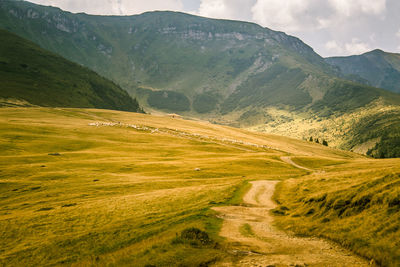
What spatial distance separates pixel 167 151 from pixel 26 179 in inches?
2006

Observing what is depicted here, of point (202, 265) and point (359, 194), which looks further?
point (359, 194)

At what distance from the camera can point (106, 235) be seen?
2186cm

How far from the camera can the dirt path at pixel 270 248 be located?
612 inches

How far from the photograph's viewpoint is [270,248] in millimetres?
17922

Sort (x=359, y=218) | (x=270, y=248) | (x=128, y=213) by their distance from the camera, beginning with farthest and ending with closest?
(x=128, y=213) → (x=359, y=218) → (x=270, y=248)

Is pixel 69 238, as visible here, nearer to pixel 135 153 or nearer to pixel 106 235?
pixel 106 235

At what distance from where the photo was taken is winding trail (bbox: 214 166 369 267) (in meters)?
15.5

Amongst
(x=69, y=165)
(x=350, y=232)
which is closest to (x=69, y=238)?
(x=350, y=232)

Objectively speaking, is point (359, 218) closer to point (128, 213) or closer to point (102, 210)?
point (128, 213)

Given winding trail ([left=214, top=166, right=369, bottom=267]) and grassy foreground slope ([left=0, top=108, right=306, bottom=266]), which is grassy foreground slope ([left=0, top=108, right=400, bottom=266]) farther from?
winding trail ([left=214, top=166, right=369, bottom=267])

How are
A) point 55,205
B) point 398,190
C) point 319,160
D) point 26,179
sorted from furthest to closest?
1. point 319,160
2. point 26,179
3. point 55,205
4. point 398,190

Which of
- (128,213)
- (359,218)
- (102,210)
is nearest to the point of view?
(359,218)

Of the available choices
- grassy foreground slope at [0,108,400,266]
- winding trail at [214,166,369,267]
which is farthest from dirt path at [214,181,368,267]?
grassy foreground slope at [0,108,400,266]

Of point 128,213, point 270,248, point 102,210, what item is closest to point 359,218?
point 270,248
